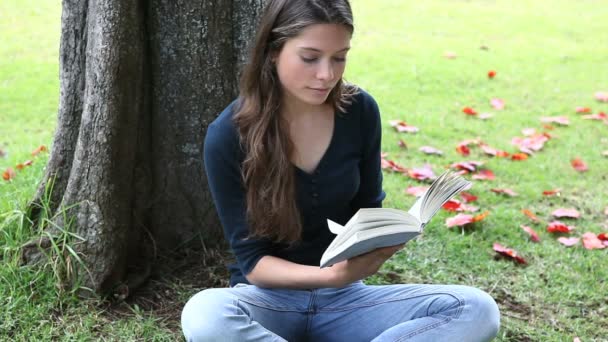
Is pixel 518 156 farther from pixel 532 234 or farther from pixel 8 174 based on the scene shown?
pixel 8 174

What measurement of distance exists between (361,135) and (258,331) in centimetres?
70

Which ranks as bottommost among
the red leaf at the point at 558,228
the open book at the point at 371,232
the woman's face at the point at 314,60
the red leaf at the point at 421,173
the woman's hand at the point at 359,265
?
the red leaf at the point at 558,228

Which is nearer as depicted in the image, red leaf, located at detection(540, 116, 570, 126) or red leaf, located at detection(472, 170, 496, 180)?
red leaf, located at detection(472, 170, 496, 180)

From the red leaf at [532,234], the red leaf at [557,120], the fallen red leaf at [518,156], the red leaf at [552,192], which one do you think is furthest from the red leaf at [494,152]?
the red leaf at [532,234]

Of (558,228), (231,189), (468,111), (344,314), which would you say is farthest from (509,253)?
(468,111)

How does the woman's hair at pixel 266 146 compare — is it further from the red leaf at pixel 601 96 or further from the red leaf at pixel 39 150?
the red leaf at pixel 601 96

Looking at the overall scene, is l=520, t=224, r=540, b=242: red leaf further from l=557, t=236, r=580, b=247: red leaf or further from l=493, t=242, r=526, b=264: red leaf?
l=493, t=242, r=526, b=264: red leaf

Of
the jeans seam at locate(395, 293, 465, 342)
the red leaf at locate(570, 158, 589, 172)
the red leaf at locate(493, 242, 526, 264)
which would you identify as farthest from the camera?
the red leaf at locate(570, 158, 589, 172)

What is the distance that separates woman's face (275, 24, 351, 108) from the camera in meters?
2.10

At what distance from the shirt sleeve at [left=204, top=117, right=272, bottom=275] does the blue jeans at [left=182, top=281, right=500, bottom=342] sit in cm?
11

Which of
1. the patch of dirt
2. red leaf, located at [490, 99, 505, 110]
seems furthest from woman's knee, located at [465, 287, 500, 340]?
red leaf, located at [490, 99, 505, 110]

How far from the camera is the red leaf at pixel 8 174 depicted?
3539mm

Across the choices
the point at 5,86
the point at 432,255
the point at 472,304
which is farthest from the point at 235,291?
the point at 5,86

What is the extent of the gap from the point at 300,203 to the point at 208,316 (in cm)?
45
